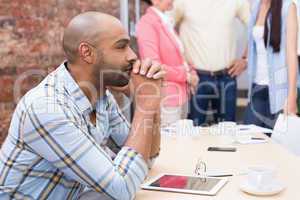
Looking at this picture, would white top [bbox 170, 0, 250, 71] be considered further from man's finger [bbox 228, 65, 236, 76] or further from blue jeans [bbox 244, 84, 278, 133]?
blue jeans [bbox 244, 84, 278, 133]

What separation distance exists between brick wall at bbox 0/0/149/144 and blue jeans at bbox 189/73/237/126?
113 centimetres

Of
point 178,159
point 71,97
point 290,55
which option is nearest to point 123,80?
point 71,97

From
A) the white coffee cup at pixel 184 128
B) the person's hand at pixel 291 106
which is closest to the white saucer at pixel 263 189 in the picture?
the white coffee cup at pixel 184 128

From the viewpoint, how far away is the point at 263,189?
142 centimetres

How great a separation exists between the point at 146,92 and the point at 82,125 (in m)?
0.24

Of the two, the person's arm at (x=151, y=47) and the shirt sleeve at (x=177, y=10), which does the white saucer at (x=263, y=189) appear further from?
the shirt sleeve at (x=177, y=10)

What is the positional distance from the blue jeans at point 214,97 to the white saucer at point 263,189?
7.09 ft

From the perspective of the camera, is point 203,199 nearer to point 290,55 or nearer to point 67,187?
point 67,187

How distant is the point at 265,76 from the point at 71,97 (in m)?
1.99

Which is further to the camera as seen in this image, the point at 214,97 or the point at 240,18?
the point at 240,18

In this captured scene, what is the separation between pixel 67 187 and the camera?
1.40m

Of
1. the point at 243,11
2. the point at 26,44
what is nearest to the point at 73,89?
the point at 26,44

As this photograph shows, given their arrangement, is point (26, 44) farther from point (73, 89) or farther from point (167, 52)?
point (73, 89)

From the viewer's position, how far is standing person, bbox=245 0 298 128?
303 cm
